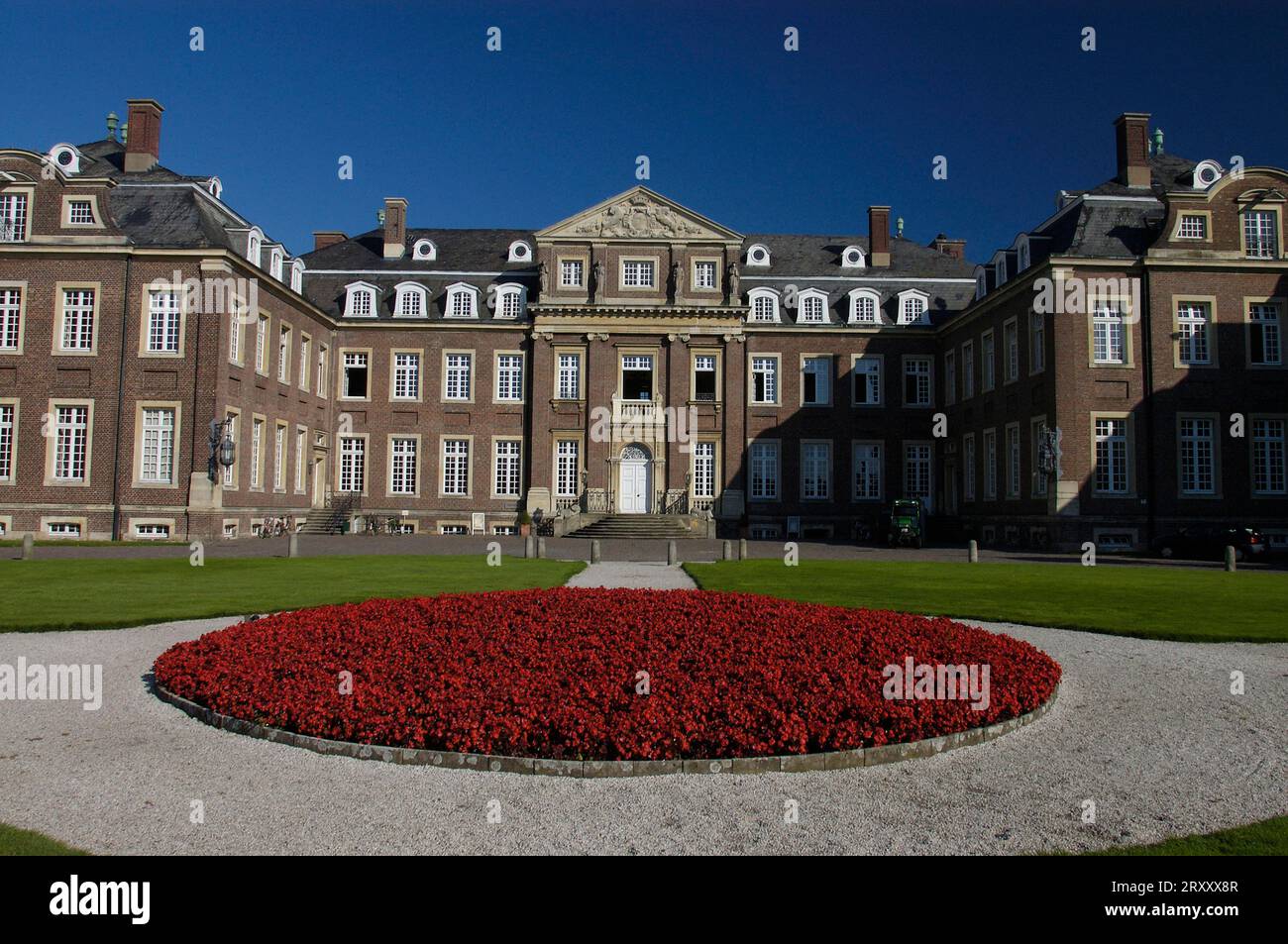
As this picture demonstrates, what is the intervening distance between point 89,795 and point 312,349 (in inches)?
1441

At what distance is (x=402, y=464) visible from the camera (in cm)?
4222

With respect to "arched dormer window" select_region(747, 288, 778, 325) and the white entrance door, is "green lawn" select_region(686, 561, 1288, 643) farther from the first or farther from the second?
"arched dormer window" select_region(747, 288, 778, 325)

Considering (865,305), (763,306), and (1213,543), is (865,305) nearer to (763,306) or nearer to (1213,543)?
(763,306)

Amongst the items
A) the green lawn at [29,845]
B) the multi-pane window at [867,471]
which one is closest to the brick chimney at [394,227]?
the multi-pane window at [867,471]

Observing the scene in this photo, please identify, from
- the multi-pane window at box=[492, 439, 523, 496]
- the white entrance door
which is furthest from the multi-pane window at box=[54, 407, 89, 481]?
the white entrance door

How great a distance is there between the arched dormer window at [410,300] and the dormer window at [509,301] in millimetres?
3396

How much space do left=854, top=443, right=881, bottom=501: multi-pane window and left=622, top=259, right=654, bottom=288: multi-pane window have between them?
488 inches

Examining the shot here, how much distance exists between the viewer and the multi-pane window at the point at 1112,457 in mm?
30641

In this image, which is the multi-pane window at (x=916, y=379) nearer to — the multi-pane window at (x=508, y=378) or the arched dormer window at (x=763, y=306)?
the arched dormer window at (x=763, y=306)

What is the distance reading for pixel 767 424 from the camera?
4219 centimetres

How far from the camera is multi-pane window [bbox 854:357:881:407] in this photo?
42500mm

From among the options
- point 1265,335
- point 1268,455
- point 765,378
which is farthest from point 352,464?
point 1265,335

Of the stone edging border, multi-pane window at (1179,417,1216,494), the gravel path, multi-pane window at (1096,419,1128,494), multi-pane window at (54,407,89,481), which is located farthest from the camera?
multi-pane window at (54,407,89,481)

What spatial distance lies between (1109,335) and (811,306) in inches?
563
